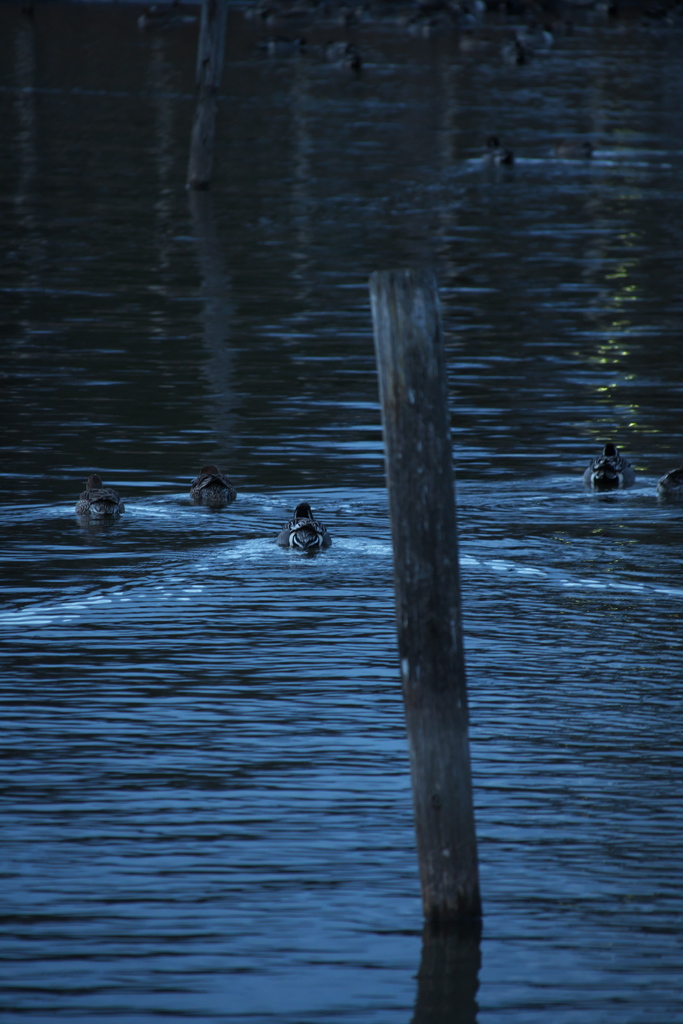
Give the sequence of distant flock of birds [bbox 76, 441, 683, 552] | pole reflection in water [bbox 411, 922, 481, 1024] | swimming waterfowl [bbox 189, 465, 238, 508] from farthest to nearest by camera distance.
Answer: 1. swimming waterfowl [bbox 189, 465, 238, 508]
2. distant flock of birds [bbox 76, 441, 683, 552]
3. pole reflection in water [bbox 411, 922, 481, 1024]

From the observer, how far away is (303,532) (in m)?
13.4

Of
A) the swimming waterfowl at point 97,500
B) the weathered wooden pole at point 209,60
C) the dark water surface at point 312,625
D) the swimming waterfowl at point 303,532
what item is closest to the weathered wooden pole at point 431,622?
the dark water surface at point 312,625

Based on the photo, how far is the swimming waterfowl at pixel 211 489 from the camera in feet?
47.8

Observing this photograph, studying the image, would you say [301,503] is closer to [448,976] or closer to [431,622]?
[431,622]

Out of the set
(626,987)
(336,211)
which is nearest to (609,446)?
(626,987)

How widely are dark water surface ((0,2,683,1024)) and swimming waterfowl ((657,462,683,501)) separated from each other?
9.1 inches

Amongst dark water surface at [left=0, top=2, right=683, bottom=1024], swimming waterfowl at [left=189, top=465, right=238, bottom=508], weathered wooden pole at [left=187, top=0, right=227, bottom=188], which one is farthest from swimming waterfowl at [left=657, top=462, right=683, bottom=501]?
weathered wooden pole at [left=187, top=0, right=227, bottom=188]

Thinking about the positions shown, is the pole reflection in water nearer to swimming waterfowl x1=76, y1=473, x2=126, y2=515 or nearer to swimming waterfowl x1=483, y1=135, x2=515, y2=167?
swimming waterfowl x1=76, y1=473, x2=126, y2=515

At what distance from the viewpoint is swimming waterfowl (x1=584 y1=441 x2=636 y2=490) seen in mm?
15172

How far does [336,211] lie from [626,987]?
25.9 m

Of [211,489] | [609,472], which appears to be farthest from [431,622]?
[609,472]

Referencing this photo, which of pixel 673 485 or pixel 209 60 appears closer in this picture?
pixel 673 485

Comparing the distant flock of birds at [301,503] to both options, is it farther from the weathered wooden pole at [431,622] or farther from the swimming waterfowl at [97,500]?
the weathered wooden pole at [431,622]

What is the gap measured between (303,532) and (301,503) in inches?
41.6
